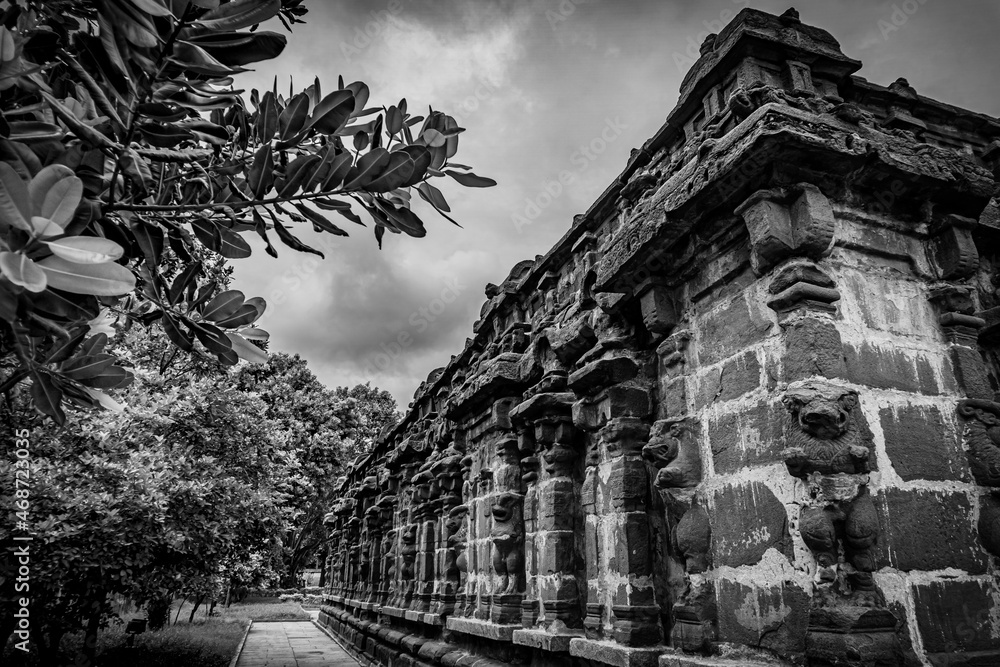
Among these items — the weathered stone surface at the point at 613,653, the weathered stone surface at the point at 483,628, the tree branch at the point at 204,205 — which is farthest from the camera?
the weathered stone surface at the point at 483,628

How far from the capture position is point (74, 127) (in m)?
1.28

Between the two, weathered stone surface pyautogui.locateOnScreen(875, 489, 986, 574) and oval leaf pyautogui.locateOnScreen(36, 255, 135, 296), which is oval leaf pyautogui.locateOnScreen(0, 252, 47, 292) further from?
weathered stone surface pyautogui.locateOnScreen(875, 489, 986, 574)

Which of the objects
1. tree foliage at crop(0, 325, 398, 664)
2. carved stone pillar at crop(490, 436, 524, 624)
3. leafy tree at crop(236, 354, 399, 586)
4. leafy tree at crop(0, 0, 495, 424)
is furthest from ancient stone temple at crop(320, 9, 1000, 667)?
leafy tree at crop(236, 354, 399, 586)

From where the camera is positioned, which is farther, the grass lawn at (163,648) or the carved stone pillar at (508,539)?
the grass lawn at (163,648)

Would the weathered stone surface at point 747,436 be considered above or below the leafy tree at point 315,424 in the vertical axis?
below

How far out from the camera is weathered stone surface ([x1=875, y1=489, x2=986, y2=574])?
8.43ft

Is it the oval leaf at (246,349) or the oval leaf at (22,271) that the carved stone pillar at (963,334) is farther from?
the oval leaf at (22,271)

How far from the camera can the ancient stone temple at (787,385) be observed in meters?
2.59

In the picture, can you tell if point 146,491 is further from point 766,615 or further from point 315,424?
point 315,424

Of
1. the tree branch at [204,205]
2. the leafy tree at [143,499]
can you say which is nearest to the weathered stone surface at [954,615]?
the tree branch at [204,205]

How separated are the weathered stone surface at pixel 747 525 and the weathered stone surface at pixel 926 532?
1.28ft

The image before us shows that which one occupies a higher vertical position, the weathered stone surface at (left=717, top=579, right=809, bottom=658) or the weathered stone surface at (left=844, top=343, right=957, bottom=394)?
the weathered stone surface at (left=844, top=343, right=957, bottom=394)

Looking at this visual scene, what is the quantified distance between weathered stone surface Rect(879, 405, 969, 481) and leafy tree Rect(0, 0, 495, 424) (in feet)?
7.20

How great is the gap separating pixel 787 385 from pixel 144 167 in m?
2.60
